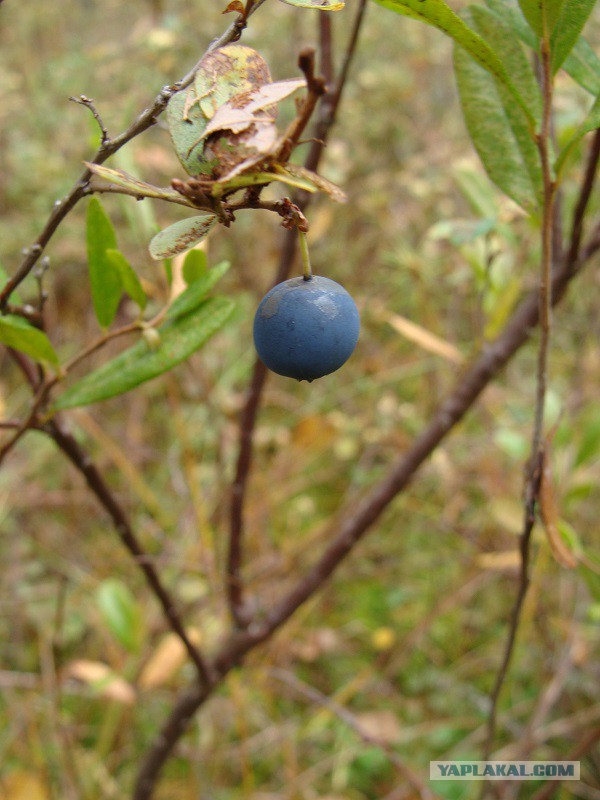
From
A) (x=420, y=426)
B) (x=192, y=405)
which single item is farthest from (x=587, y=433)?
(x=192, y=405)

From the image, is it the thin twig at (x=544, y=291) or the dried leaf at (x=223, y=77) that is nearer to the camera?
the dried leaf at (x=223, y=77)

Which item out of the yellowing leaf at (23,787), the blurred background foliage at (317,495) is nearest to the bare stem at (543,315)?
the blurred background foliage at (317,495)

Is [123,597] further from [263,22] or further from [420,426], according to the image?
[263,22]

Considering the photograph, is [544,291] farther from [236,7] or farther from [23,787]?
[23,787]

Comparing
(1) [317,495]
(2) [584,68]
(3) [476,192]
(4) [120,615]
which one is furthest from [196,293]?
(1) [317,495]

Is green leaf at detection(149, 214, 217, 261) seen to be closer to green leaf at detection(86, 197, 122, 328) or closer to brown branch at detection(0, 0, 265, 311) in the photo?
brown branch at detection(0, 0, 265, 311)

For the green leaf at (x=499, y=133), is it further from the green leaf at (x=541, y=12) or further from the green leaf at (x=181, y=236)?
the green leaf at (x=181, y=236)

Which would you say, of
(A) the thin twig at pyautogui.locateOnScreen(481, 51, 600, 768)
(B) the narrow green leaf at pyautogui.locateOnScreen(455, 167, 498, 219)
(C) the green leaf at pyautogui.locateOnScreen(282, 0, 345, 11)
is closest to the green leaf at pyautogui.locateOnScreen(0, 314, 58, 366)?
(C) the green leaf at pyautogui.locateOnScreen(282, 0, 345, 11)
